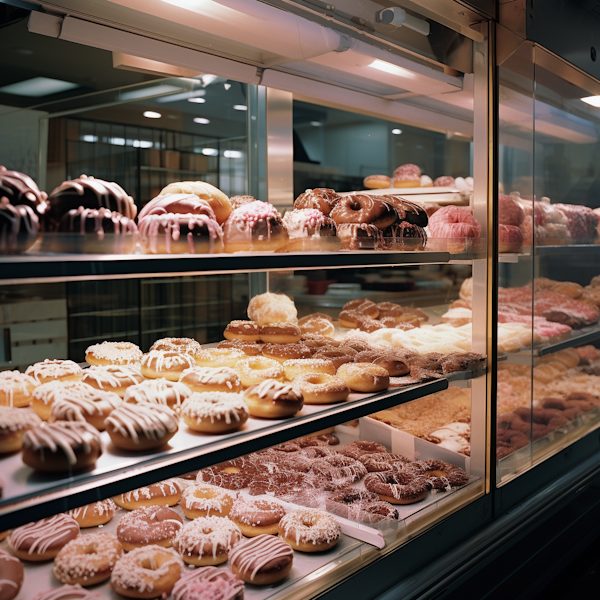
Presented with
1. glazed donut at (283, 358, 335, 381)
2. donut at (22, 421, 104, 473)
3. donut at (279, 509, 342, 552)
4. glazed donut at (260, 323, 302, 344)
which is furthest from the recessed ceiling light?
donut at (279, 509, 342, 552)

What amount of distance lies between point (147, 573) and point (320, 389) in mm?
671

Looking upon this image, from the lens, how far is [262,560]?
1.62 metres

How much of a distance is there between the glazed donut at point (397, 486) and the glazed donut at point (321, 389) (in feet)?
1.70

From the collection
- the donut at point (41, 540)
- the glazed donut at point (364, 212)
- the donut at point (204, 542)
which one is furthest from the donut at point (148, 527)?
the glazed donut at point (364, 212)

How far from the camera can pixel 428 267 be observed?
4.38 m

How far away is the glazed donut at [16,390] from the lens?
1576 millimetres

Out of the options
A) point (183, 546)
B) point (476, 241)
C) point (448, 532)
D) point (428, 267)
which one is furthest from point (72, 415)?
point (428, 267)

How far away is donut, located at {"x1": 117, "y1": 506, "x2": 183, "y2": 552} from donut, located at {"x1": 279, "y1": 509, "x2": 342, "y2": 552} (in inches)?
12.9

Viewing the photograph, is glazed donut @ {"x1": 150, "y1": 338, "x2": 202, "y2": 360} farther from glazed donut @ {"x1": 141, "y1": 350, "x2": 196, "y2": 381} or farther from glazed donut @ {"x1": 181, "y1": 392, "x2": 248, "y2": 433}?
glazed donut @ {"x1": 181, "y1": 392, "x2": 248, "y2": 433}

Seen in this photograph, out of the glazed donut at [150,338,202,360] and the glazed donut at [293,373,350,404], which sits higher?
the glazed donut at [150,338,202,360]

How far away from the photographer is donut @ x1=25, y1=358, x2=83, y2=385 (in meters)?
1.69

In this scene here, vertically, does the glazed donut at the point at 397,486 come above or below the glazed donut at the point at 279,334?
below

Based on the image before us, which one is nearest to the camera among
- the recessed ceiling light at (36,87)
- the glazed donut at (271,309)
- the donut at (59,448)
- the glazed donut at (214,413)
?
the donut at (59,448)

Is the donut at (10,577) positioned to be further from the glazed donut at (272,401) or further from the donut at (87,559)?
the glazed donut at (272,401)
